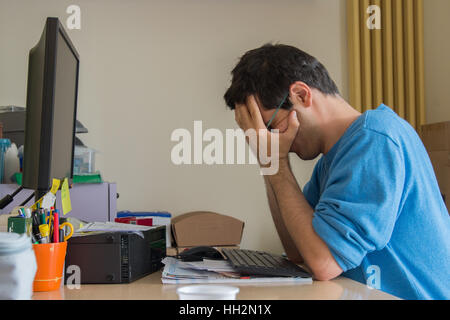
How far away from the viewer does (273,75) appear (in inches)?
51.2

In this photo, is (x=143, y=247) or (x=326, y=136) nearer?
(x=143, y=247)

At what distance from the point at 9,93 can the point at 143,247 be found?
2158mm

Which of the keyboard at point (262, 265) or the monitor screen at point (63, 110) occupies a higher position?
the monitor screen at point (63, 110)

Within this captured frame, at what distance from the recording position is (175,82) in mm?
3010

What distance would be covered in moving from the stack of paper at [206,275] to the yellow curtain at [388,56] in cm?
216

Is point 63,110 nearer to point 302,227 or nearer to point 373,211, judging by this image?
point 302,227

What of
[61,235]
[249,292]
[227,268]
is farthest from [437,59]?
[61,235]

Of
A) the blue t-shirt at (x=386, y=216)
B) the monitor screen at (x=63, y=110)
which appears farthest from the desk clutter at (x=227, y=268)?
the monitor screen at (x=63, y=110)

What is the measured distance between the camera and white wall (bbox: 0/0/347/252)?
2.93 metres

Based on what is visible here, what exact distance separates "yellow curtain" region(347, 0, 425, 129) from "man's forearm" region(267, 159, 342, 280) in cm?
194

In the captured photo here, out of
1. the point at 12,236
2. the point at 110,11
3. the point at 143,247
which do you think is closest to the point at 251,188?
the point at 110,11

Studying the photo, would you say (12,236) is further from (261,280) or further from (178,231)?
(178,231)

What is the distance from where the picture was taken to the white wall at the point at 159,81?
2.93 meters

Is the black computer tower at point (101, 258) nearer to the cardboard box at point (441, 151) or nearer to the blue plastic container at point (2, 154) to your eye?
the blue plastic container at point (2, 154)
